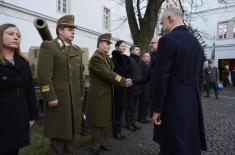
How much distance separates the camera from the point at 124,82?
5.98 meters

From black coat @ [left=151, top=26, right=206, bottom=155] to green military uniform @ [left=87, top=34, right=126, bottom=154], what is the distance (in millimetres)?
2028

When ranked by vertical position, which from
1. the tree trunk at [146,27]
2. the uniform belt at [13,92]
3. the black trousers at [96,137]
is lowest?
the black trousers at [96,137]

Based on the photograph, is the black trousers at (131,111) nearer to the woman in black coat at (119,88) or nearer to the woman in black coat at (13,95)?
the woman in black coat at (119,88)

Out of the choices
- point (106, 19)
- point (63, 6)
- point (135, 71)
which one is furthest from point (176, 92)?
point (106, 19)

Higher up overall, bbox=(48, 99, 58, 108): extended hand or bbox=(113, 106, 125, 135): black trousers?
bbox=(48, 99, 58, 108): extended hand

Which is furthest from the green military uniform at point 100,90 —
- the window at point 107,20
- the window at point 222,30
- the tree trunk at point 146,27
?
the window at point 222,30

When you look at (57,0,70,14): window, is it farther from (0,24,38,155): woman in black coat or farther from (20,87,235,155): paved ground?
(0,24,38,155): woman in black coat

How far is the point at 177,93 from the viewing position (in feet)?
12.6

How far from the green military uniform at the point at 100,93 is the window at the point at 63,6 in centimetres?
1447

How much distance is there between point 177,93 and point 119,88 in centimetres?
289

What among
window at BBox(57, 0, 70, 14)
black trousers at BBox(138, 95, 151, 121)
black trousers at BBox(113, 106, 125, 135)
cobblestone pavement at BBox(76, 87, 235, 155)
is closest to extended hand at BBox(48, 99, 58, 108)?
cobblestone pavement at BBox(76, 87, 235, 155)

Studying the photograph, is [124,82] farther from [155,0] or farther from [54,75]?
[155,0]

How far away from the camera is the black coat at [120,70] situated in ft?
22.1

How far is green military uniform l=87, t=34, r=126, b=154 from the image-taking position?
582 cm
